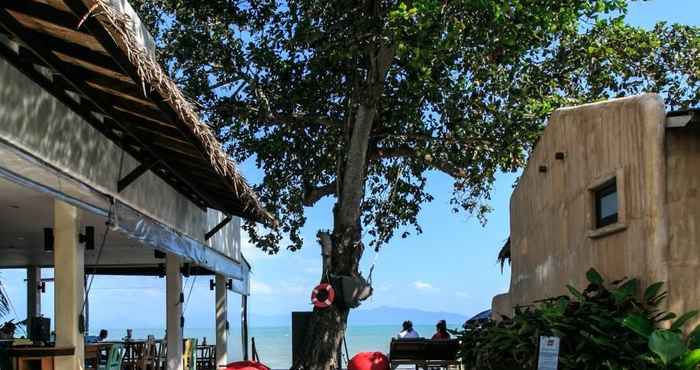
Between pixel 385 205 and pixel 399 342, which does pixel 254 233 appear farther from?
pixel 399 342

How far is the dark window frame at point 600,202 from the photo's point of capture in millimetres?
6977

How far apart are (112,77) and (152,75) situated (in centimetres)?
85

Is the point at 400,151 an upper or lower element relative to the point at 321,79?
lower

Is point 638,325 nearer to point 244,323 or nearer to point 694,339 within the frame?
point 694,339

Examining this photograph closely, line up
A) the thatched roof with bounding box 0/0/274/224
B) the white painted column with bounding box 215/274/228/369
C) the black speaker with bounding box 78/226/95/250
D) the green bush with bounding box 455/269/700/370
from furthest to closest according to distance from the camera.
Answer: the white painted column with bounding box 215/274/228/369
the black speaker with bounding box 78/226/95/250
the green bush with bounding box 455/269/700/370
the thatched roof with bounding box 0/0/274/224

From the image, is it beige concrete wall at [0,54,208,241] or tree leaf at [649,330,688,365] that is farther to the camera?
beige concrete wall at [0,54,208,241]

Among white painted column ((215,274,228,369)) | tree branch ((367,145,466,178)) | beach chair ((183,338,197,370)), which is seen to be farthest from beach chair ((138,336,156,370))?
tree branch ((367,145,466,178))

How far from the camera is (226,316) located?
1791 cm

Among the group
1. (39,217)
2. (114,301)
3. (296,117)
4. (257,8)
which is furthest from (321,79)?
(114,301)

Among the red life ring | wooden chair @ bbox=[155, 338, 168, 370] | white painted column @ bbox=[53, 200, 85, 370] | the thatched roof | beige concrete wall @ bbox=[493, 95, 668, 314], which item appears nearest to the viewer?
the thatched roof

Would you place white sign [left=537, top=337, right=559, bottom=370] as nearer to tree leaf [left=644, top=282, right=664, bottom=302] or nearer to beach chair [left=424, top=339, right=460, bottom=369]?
tree leaf [left=644, top=282, right=664, bottom=302]

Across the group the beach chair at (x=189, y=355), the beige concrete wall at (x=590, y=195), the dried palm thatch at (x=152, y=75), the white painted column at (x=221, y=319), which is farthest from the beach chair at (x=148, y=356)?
the beige concrete wall at (x=590, y=195)

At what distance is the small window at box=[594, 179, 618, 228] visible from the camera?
7.03m

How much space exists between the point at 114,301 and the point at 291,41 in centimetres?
965
